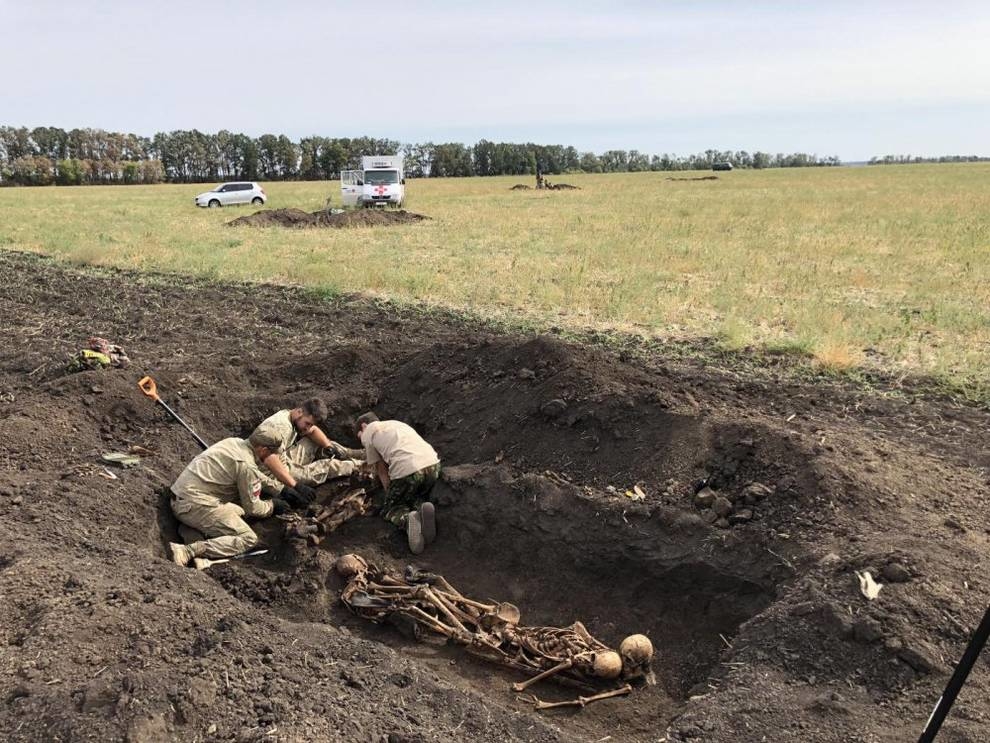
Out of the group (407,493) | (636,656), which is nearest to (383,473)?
(407,493)

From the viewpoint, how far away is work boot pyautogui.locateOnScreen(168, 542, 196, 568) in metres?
5.09

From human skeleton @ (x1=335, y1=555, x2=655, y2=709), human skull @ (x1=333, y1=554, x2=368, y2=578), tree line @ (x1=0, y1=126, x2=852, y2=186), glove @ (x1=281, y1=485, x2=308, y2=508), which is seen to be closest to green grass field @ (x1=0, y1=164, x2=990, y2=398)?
glove @ (x1=281, y1=485, x2=308, y2=508)

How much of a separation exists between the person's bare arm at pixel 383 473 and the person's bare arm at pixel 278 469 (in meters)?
0.70

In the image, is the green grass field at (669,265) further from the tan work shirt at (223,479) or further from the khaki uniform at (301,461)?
the tan work shirt at (223,479)

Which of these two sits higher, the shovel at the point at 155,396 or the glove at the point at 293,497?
the shovel at the point at 155,396

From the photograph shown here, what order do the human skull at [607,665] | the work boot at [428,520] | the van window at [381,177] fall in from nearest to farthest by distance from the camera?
the human skull at [607,665]
the work boot at [428,520]
the van window at [381,177]

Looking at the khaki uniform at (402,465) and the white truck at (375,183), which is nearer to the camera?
the khaki uniform at (402,465)

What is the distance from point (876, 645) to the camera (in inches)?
137

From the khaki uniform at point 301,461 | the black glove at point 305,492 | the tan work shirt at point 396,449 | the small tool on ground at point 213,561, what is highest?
the tan work shirt at point 396,449

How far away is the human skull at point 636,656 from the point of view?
12.9ft

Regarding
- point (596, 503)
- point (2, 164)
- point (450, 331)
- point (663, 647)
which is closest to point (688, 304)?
point (450, 331)

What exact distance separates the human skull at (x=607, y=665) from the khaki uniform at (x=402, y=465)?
2.14 meters

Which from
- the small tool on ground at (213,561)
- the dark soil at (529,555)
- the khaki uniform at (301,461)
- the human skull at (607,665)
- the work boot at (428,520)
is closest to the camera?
the dark soil at (529,555)

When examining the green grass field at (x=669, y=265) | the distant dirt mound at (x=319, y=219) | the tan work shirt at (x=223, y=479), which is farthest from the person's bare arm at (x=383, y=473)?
the distant dirt mound at (x=319, y=219)
